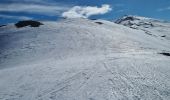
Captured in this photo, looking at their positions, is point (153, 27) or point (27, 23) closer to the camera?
point (27, 23)

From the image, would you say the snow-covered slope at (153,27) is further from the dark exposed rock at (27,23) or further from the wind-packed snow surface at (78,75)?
the wind-packed snow surface at (78,75)

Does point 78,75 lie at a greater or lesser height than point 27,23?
lesser

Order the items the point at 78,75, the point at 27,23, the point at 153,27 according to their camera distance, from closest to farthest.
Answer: the point at 78,75, the point at 27,23, the point at 153,27

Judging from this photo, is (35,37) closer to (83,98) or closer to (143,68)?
(143,68)

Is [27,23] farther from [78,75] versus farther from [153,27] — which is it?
[153,27]

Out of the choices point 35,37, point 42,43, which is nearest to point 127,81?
point 42,43

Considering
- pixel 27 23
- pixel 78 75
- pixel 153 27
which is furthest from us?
pixel 153 27

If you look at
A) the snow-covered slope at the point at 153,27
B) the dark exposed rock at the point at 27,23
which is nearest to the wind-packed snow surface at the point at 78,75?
the dark exposed rock at the point at 27,23

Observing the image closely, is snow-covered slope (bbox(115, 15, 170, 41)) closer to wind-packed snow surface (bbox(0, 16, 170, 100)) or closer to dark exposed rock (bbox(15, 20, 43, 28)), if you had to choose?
dark exposed rock (bbox(15, 20, 43, 28))

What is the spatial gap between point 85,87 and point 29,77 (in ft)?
15.7

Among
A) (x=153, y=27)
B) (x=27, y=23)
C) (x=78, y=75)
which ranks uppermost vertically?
(x=27, y=23)

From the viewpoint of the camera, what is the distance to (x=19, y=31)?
123 ft

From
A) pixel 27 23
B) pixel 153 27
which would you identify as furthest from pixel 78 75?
pixel 153 27

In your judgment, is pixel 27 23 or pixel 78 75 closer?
pixel 78 75
